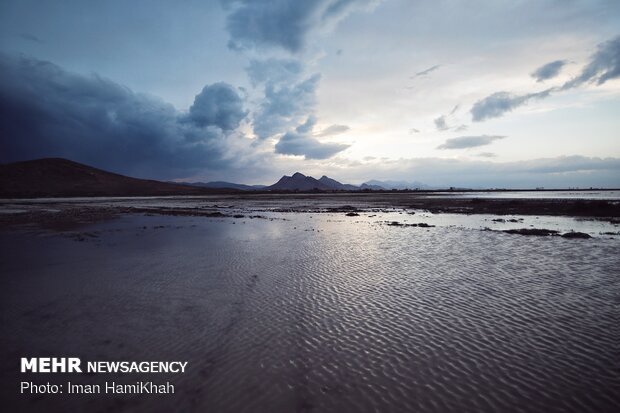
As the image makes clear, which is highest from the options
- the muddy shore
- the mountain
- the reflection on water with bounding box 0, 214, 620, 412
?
the mountain

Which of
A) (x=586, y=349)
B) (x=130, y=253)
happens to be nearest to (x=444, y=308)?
(x=586, y=349)

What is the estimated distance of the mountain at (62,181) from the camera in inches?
5374

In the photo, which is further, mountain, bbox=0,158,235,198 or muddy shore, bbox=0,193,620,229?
mountain, bbox=0,158,235,198

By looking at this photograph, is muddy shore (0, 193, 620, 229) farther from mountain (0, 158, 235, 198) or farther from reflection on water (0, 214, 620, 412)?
mountain (0, 158, 235, 198)

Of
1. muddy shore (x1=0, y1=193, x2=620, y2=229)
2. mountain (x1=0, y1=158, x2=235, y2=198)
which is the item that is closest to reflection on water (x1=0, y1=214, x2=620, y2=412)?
muddy shore (x1=0, y1=193, x2=620, y2=229)

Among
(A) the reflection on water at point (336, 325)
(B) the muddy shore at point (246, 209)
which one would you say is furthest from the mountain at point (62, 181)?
(A) the reflection on water at point (336, 325)

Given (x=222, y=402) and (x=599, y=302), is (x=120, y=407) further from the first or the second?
(x=599, y=302)

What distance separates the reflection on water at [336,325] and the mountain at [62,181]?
14251 cm

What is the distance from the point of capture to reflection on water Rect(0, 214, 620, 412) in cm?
661

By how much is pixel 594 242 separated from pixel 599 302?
16043 mm

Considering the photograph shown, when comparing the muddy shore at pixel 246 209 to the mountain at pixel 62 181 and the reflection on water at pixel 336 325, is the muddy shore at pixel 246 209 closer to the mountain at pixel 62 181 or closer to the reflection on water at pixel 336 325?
the reflection on water at pixel 336 325

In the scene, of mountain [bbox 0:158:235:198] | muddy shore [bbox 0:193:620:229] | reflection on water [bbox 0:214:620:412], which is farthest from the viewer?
mountain [bbox 0:158:235:198]

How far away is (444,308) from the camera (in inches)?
447

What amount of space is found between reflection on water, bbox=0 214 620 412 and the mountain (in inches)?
5611
